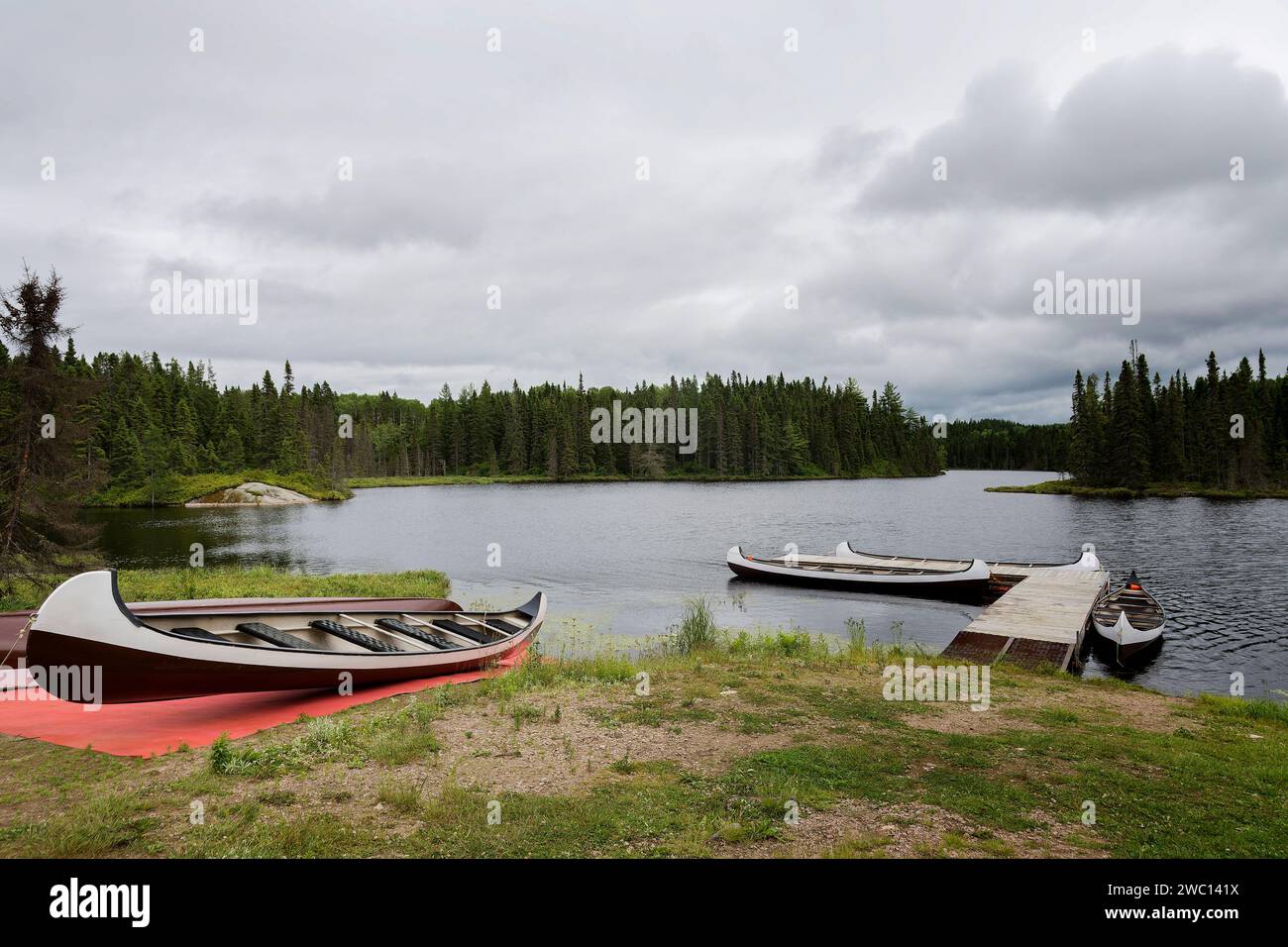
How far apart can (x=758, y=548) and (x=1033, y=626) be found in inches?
1187

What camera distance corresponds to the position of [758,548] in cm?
5075

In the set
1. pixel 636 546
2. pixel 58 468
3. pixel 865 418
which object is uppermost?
pixel 865 418

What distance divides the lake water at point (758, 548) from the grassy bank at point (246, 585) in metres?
2.70

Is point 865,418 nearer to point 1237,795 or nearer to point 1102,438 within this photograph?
point 1102,438

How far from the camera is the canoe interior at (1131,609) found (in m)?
22.4

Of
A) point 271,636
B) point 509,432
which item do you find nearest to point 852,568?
point 271,636

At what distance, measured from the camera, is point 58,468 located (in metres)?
21.1

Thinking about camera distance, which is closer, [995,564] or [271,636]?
[271,636]

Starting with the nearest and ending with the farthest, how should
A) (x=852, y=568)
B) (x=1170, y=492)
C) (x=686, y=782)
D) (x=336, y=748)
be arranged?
(x=686, y=782)
(x=336, y=748)
(x=852, y=568)
(x=1170, y=492)

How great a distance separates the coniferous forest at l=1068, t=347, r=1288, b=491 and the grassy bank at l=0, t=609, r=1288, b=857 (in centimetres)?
10743

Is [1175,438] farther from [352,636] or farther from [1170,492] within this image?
[352,636]
